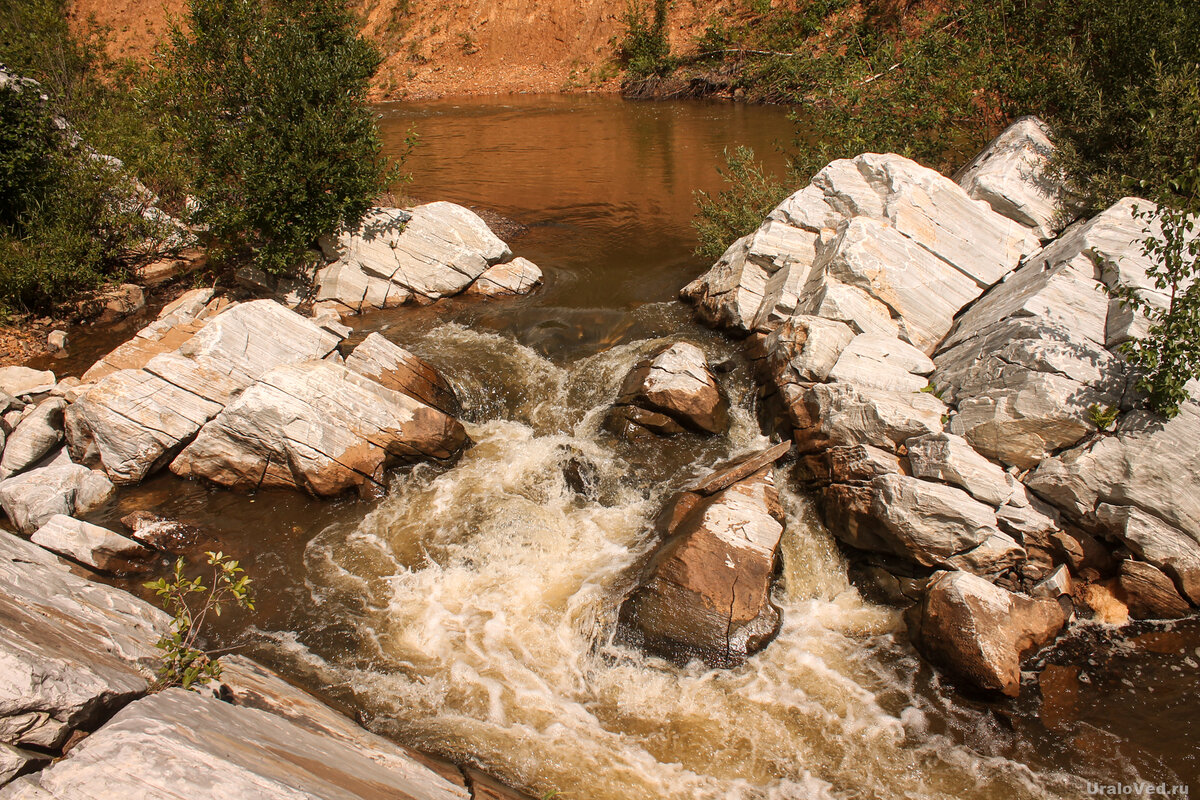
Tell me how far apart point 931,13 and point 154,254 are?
2808cm

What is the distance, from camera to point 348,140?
1334 centimetres

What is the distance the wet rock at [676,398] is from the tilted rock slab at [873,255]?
71.2 inches

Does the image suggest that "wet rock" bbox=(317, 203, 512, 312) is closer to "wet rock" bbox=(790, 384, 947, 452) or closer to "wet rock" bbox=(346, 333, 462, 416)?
"wet rock" bbox=(346, 333, 462, 416)

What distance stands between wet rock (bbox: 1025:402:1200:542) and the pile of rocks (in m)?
0.02

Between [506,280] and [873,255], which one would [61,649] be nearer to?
[873,255]

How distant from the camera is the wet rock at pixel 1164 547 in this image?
691 centimetres

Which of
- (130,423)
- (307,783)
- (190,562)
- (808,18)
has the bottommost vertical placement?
(190,562)

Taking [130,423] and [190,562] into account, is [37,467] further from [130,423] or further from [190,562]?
[190,562]

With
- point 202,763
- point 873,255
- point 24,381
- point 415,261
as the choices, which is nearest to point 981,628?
point 873,255

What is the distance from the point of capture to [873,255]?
10273 mm

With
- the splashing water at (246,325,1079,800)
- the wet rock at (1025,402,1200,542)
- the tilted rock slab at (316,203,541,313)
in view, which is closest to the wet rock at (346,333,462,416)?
the splashing water at (246,325,1079,800)

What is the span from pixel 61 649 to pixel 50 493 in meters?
5.72

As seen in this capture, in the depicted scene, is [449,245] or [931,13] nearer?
[449,245]

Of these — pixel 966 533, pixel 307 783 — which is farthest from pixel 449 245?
pixel 307 783
